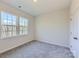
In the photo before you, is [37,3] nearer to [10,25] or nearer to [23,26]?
[10,25]

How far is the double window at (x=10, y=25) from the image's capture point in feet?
11.9

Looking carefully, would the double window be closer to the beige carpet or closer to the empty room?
the empty room

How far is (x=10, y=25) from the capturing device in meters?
4.11

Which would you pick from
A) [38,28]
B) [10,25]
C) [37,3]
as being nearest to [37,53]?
[10,25]

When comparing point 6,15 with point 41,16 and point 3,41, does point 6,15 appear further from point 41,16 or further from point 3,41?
point 41,16

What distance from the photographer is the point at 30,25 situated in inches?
245

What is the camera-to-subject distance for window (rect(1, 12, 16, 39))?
3.65 m

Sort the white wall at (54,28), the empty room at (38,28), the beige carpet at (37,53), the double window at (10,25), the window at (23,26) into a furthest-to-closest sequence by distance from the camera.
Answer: the white wall at (54,28)
the window at (23,26)
the double window at (10,25)
the empty room at (38,28)
the beige carpet at (37,53)

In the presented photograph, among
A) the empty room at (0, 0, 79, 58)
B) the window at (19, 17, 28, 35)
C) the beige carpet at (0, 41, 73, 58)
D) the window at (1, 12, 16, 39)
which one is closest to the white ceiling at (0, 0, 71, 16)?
the empty room at (0, 0, 79, 58)

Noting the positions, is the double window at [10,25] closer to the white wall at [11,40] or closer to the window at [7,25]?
the window at [7,25]

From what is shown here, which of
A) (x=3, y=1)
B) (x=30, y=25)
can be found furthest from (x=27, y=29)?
(x=3, y=1)

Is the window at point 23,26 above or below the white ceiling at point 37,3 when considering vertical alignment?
below

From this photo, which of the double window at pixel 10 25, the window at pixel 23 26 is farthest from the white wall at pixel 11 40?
the window at pixel 23 26

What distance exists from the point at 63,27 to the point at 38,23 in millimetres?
2078
